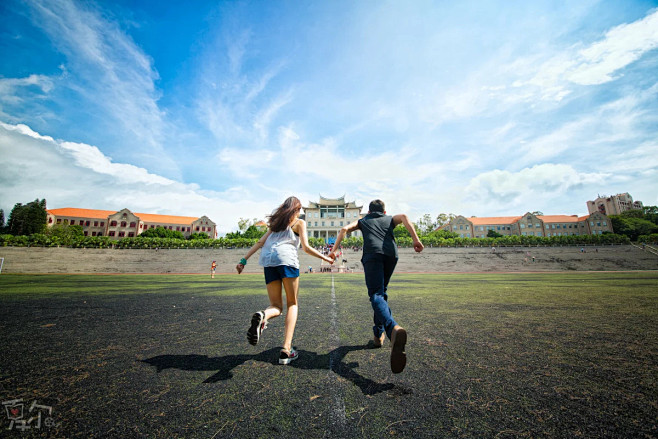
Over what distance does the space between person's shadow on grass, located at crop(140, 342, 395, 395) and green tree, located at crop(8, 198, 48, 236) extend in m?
92.9

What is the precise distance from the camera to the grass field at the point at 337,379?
5.89 feet

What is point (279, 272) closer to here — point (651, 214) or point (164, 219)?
point (164, 219)

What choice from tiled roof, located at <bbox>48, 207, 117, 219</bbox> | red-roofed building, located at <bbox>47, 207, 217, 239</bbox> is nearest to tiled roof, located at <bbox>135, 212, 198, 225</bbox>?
red-roofed building, located at <bbox>47, 207, 217, 239</bbox>

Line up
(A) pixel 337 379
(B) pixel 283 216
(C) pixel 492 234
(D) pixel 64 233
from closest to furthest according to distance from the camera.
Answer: (A) pixel 337 379
(B) pixel 283 216
(D) pixel 64 233
(C) pixel 492 234

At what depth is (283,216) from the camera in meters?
3.45

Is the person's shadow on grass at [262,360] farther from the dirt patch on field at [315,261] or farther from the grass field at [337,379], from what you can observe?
the dirt patch on field at [315,261]

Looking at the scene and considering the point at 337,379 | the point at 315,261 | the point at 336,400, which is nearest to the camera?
the point at 336,400

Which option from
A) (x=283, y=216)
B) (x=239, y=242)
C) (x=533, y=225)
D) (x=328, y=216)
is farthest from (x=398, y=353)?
(x=533, y=225)

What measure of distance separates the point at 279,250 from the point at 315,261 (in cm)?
3841

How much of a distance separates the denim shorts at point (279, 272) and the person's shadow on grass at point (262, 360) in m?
0.98

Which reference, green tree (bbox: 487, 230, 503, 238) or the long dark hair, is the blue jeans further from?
green tree (bbox: 487, 230, 503, 238)

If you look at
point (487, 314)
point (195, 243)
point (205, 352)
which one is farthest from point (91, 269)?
point (487, 314)

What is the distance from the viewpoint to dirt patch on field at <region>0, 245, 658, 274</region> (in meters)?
32.0

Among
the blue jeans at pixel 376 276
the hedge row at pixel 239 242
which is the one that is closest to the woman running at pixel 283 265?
the blue jeans at pixel 376 276
